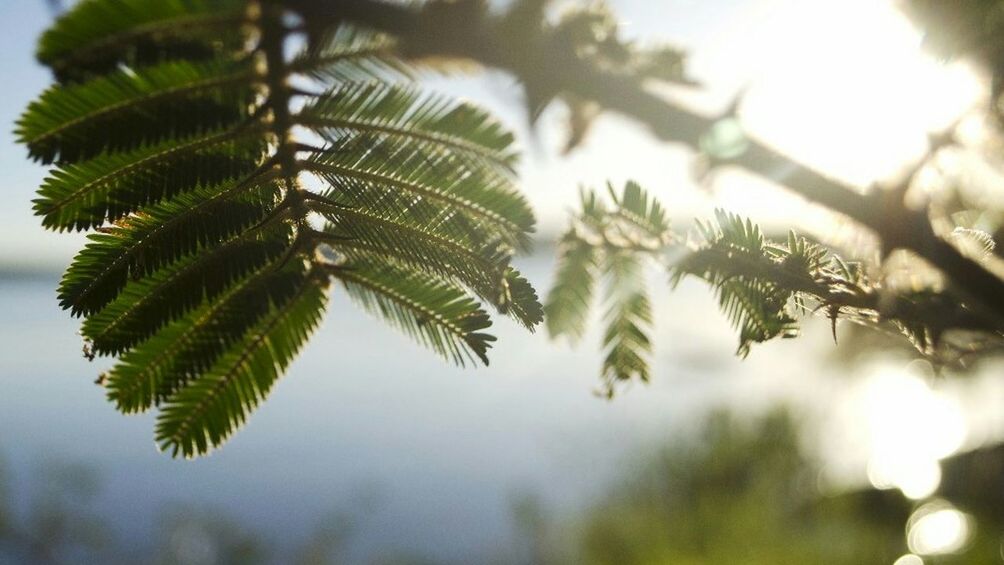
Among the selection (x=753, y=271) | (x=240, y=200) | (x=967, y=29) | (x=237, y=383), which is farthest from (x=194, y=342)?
(x=967, y=29)

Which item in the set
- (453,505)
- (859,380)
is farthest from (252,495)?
(859,380)

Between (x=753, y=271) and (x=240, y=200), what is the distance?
3.03 feet

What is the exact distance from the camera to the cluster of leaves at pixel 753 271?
3.86 ft

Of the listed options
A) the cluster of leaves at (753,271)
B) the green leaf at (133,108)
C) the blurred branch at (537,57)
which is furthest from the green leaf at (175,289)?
the cluster of leaves at (753,271)

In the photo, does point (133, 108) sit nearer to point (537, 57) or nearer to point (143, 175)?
point (143, 175)

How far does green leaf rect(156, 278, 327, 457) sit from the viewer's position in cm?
118

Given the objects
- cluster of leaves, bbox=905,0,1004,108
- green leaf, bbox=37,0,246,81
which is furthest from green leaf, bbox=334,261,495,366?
cluster of leaves, bbox=905,0,1004,108

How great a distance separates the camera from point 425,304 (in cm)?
125

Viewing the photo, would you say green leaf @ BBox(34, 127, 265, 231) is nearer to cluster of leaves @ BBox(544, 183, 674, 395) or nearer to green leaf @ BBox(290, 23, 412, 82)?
green leaf @ BBox(290, 23, 412, 82)

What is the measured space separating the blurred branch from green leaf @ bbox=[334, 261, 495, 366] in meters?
0.52

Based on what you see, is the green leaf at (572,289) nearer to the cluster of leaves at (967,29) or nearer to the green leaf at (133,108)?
the cluster of leaves at (967,29)

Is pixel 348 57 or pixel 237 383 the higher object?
pixel 348 57

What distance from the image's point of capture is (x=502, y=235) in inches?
43.7

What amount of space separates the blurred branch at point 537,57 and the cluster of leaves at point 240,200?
0.25ft
